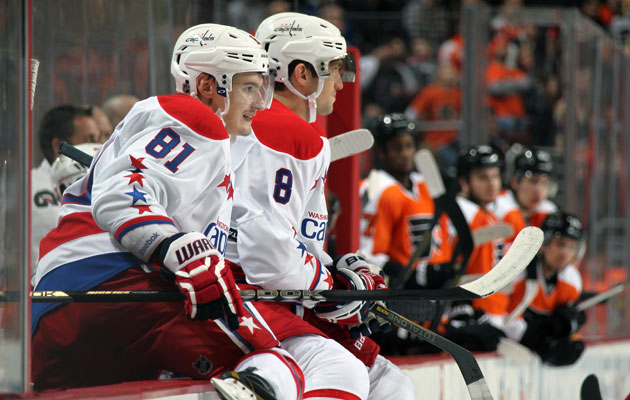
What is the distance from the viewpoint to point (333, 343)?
8.03 feet

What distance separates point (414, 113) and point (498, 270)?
13.4 feet

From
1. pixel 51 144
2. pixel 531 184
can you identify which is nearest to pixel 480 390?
pixel 51 144

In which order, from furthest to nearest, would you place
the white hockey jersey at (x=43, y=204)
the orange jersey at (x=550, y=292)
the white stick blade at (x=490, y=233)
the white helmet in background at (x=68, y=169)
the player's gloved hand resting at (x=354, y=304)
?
the orange jersey at (x=550, y=292), the white stick blade at (x=490, y=233), the white hockey jersey at (x=43, y=204), the white helmet in background at (x=68, y=169), the player's gloved hand resting at (x=354, y=304)

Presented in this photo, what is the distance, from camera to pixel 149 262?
2213 mm

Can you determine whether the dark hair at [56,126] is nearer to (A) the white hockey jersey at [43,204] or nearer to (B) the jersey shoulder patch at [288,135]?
(A) the white hockey jersey at [43,204]

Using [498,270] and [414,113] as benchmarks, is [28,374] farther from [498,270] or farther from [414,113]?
[414,113]

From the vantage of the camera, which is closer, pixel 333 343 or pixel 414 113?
pixel 333 343

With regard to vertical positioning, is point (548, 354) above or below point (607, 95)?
below

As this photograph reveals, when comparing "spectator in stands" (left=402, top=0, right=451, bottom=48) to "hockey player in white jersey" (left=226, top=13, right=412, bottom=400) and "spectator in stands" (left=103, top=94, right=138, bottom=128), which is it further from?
"hockey player in white jersey" (left=226, top=13, right=412, bottom=400)

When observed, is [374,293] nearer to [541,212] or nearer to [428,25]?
[541,212]

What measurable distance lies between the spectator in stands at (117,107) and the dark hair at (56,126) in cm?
10

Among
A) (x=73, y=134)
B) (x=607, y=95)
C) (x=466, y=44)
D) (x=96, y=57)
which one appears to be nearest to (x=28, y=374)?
(x=73, y=134)

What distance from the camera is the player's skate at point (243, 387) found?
81.4 inches

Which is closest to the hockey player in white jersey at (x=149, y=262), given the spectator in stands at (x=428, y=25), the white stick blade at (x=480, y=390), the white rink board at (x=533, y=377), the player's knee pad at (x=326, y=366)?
the player's knee pad at (x=326, y=366)
